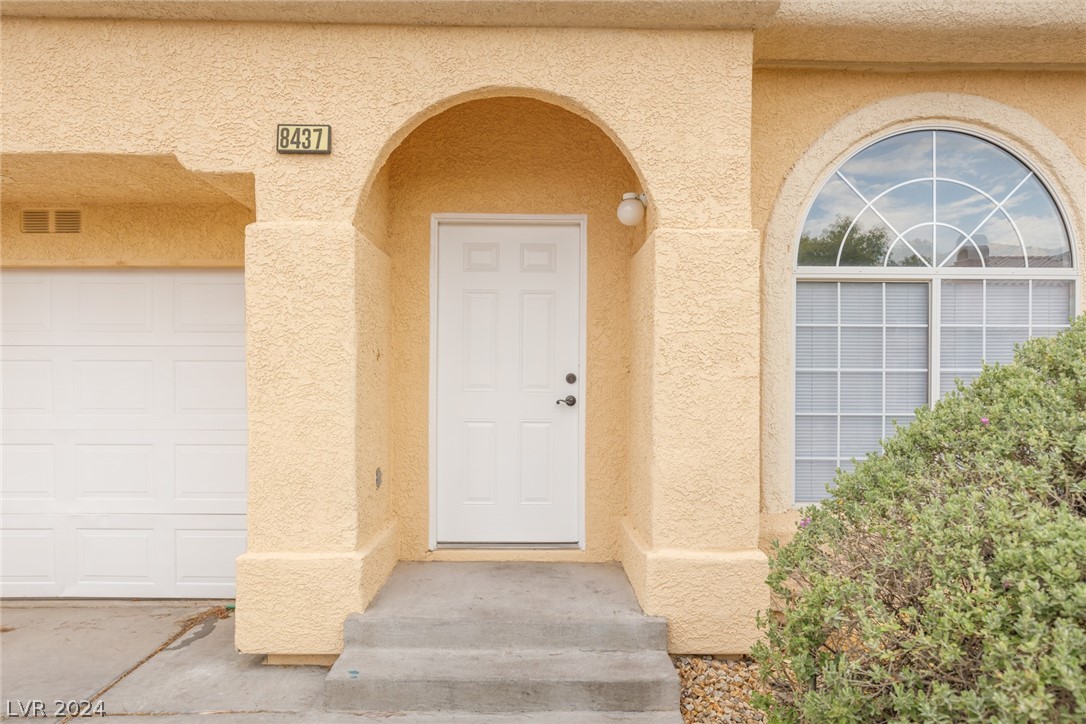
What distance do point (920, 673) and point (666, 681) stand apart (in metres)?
1.56

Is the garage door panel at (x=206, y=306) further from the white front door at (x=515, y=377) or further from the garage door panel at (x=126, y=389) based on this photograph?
the white front door at (x=515, y=377)

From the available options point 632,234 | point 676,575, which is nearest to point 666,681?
point 676,575

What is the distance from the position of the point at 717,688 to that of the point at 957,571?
194 cm

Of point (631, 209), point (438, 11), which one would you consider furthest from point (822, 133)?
point (438, 11)

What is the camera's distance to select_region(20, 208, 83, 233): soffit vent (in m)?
4.88

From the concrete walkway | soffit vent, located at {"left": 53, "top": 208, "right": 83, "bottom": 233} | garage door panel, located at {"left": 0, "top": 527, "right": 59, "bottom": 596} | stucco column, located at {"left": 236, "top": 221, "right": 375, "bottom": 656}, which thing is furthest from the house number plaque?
garage door panel, located at {"left": 0, "top": 527, "right": 59, "bottom": 596}

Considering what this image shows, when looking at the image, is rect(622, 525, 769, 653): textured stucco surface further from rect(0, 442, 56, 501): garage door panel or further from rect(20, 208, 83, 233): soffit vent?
rect(20, 208, 83, 233): soffit vent

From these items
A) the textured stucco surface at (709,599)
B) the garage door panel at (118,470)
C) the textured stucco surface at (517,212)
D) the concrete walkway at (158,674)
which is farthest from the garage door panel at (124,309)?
the textured stucco surface at (709,599)

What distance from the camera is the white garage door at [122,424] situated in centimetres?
495

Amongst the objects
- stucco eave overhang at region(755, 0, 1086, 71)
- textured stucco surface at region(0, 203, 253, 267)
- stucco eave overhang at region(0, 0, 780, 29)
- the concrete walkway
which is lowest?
the concrete walkway

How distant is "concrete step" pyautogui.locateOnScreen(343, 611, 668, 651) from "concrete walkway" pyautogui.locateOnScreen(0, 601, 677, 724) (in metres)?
0.40

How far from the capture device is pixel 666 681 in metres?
3.39

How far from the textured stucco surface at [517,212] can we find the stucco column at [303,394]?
929 mm

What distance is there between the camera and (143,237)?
192 inches
